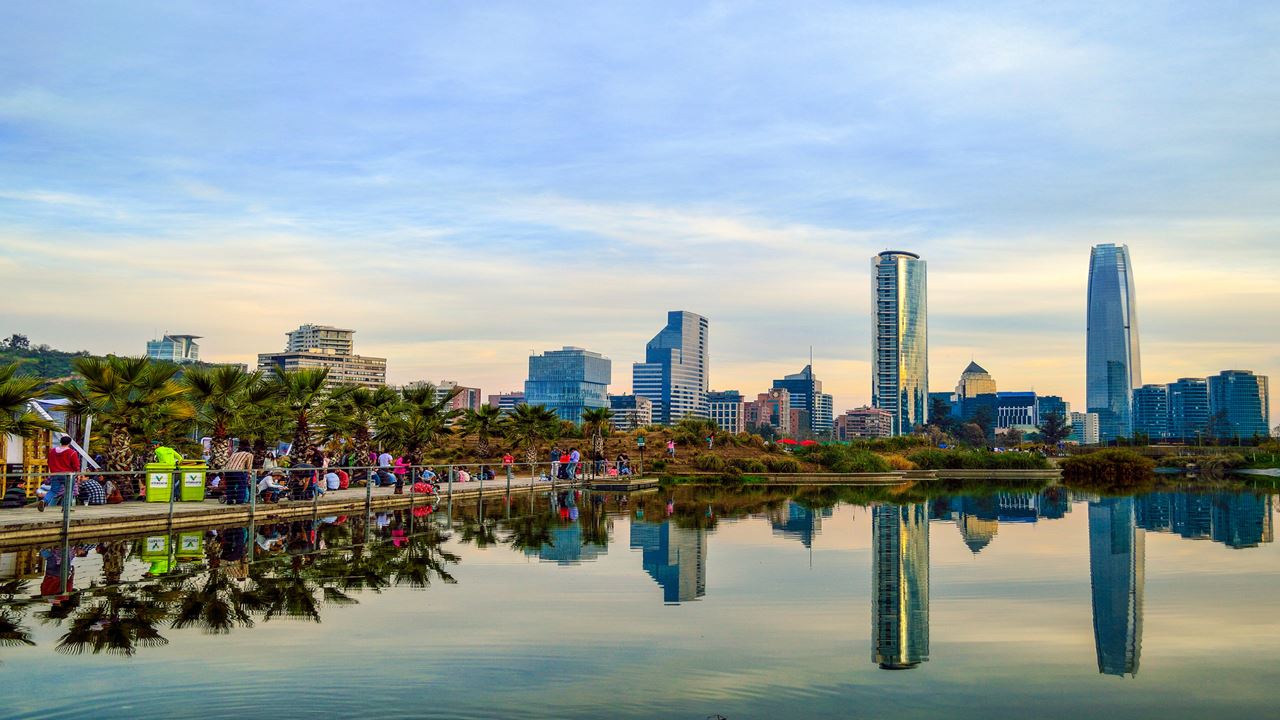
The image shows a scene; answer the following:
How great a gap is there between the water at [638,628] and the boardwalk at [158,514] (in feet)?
4.81

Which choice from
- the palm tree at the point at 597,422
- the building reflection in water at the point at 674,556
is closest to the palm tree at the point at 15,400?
the building reflection in water at the point at 674,556

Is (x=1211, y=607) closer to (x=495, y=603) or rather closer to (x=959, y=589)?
(x=959, y=589)

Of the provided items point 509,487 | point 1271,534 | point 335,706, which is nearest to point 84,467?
A: point 509,487

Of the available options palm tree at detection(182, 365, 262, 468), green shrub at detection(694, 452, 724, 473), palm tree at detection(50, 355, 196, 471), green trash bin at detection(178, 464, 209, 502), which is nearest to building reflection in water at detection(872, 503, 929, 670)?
green trash bin at detection(178, 464, 209, 502)

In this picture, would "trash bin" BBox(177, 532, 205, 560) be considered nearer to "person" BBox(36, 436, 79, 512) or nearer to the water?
the water

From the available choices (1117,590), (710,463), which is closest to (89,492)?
(1117,590)

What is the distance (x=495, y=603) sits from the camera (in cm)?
1359

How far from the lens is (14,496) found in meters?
23.2

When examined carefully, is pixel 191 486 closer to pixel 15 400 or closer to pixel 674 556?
pixel 15 400

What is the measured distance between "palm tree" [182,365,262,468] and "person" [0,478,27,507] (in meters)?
4.94

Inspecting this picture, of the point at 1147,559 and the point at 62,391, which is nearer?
the point at 1147,559

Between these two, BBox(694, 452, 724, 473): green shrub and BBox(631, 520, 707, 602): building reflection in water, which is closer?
BBox(631, 520, 707, 602): building reflection in water

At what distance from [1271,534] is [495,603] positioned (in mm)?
22128

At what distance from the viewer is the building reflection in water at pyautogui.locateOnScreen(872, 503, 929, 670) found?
426 inches
